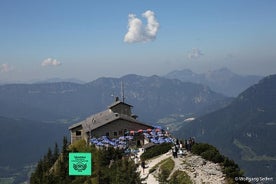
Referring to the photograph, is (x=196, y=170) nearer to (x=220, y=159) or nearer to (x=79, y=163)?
(x=220, y=159)

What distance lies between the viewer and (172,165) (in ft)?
135

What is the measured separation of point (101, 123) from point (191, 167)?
38.6m

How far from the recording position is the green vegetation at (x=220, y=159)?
120ft

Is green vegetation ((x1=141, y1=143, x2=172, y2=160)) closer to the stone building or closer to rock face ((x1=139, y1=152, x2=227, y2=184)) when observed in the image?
rock face ((x1=139, y1=152, x2=227, y2=184))

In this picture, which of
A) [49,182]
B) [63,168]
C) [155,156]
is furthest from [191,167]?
[63,168]

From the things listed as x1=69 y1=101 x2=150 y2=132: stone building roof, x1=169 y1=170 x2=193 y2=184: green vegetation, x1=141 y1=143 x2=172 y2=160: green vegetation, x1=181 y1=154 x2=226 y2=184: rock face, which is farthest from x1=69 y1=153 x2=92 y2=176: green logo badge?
x1=69 y1=101 x2=150 y2=132: stone building roof

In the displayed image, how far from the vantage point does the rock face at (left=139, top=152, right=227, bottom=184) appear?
3550 cm

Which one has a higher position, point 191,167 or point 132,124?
point 132,124

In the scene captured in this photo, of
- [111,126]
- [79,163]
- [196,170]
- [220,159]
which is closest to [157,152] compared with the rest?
[220,159]

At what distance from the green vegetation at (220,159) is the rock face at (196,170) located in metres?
0.61

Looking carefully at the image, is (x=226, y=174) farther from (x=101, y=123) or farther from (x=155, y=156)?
(x=101, y=123)

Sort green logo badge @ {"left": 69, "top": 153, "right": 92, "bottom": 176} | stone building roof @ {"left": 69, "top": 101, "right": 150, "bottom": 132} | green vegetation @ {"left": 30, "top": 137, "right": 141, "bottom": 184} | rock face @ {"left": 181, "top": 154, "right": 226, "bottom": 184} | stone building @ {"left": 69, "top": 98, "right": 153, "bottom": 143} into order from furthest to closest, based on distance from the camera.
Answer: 1. stone building roof @ {"left": 69, "top": 101, "right": 150, "bottom": 132}
2. stone building @ {"left": 69, "top": 98, "right": 153, "bottom": 143}
3. green vegetation @ {"left": 30, "top": 137, "right": 141, "bottom": 184}
4. rock face @ {"left": 181, "top": 154, "right": 226, "bottom": 184}
5. green logo badge @ {"left": 69, "top": 153, "right": 92, "bottom": 176}

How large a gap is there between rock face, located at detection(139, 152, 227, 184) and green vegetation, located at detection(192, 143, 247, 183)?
61cm

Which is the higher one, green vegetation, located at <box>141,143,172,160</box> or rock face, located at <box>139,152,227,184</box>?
green vegetation, located at <box>141,143,172,160</box>
